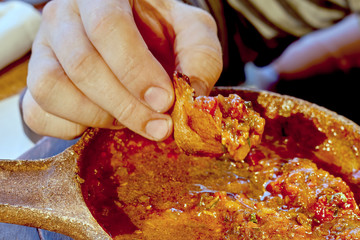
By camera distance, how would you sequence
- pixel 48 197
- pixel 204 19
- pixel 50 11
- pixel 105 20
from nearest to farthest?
pixel 48 197 → pixel 105 20 → pixel 50 11 → pixel 204 19

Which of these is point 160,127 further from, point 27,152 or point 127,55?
point 27,152

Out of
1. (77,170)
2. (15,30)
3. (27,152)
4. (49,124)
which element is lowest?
(15,30)

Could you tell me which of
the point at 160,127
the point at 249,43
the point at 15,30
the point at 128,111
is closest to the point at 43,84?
the point at 128,111

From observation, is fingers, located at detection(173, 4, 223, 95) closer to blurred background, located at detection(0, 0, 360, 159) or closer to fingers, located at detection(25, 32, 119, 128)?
fingers, located at detection(25, 32, 119, 128)

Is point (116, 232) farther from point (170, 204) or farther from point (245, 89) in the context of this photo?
point (245, 89)

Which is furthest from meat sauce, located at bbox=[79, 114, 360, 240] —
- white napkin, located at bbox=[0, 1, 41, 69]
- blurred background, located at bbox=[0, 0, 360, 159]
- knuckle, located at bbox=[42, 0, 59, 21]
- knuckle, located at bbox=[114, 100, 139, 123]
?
white napkin, located at bbox=[0, 1, 41, 69]

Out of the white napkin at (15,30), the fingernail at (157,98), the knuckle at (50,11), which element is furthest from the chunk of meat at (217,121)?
the white napkin at (15,30)
